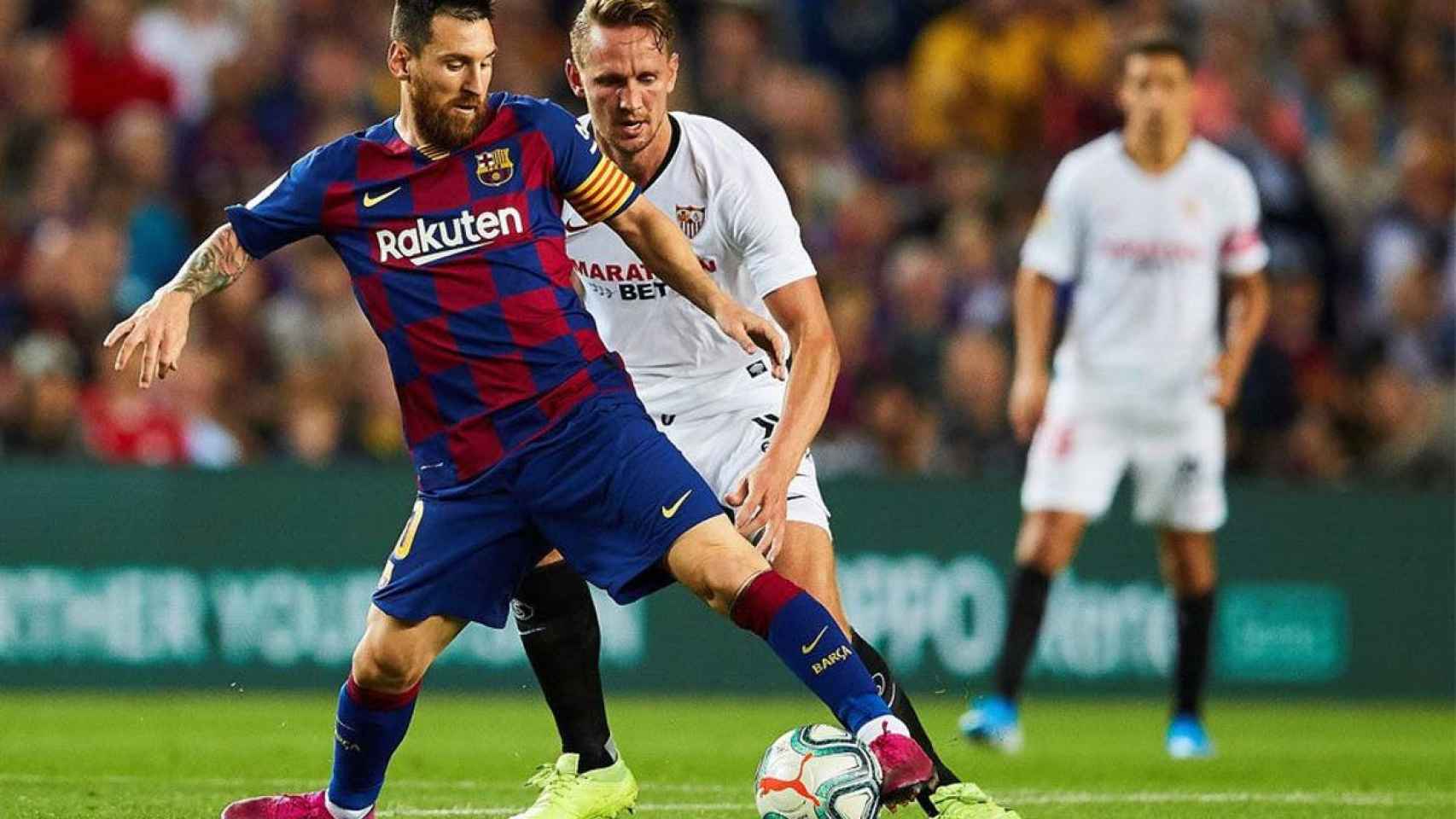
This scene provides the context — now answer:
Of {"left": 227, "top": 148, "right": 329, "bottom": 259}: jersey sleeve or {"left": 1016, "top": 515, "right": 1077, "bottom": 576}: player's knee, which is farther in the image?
{"left": 1016, "top": 515, "right": 1077, "bottom": 576}: player's knee

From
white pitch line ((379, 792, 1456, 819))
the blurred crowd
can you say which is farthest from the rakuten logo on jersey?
the blurred crowd

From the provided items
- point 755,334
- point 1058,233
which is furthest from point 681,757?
point 755,334

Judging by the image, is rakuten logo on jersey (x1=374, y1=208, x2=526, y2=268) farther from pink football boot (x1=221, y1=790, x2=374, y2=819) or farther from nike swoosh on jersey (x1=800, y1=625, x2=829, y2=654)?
pink football boot (x1=221, y1=790, x2=374, y2=819)

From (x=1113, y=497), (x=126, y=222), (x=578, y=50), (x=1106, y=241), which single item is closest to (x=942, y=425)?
(x=1113, y=497)

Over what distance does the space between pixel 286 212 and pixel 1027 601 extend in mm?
4885

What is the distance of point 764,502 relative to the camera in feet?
20.3

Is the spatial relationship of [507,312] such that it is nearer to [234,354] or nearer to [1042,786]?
[1042,786]

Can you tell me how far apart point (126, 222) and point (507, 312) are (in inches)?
320

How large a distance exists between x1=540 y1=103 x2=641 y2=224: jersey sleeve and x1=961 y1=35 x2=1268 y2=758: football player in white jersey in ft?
14.1

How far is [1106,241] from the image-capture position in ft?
34.3

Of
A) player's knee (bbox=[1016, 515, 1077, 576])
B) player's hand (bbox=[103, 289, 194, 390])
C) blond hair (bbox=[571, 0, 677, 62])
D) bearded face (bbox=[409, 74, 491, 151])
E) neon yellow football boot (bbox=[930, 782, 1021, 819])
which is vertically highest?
blond hair (bbox=[571, 0, 677, 62])

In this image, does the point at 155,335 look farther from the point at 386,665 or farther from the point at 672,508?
the point at 672,508

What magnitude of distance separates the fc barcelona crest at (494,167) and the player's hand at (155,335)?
Result: 823 millimetres

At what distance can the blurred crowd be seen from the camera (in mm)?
13102
